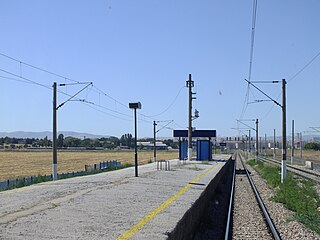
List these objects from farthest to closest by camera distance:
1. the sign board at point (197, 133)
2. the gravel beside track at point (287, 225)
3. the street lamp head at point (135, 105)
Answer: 1. the sign board at point (197, 133)
2. the street lamp head at point (135, 105)
3. the gravel beside track at point (287, 225)

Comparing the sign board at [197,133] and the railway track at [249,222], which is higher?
the sign board at [197,133]

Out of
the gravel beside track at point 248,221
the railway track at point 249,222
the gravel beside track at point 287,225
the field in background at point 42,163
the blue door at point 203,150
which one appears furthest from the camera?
the blue door at point 203,150

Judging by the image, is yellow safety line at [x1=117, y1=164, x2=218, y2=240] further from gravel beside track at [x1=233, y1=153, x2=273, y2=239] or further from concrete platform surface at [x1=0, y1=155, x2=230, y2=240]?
gravel beside track at [x1=233, y1=153, x2=273, y2=239]

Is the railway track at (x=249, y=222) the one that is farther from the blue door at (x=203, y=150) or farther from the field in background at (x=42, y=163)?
the blue door at (x=203, y=150)

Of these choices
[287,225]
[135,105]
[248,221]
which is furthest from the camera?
[135,105]

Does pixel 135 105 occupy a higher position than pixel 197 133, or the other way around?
pixel 135 105

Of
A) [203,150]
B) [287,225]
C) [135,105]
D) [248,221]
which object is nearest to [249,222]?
[248,221]

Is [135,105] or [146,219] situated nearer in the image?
[146,219]

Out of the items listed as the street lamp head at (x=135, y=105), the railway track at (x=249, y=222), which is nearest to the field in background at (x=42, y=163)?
the street lamp head at (x=135, y=105)

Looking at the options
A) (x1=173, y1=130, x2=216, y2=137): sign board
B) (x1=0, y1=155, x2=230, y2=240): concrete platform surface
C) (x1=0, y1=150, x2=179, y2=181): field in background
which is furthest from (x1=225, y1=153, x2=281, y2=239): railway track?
(x1=173, y1=130, x2=216, y2=137): sign board

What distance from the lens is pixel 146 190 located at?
18.8 m

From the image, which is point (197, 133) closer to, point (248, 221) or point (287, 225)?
point (248, 221)

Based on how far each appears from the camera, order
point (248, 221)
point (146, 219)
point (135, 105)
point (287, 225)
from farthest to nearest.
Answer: point (135, 105) < point (248, 221) < point (287, 225) < point (146, 219)

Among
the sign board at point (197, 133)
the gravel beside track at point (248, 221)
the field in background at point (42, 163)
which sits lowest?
the field in background at point (42, 163)
